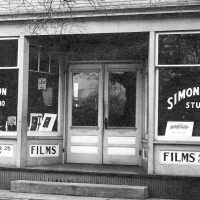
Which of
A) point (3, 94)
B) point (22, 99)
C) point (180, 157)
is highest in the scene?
point (3, 94)

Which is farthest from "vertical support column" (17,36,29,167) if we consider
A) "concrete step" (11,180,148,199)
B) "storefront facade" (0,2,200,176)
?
"concrete step" (11,180,148,199)

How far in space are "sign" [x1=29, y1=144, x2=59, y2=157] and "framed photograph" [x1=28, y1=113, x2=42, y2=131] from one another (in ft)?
1.52

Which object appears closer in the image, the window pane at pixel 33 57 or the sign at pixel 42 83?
the window pane at pixel 33 57

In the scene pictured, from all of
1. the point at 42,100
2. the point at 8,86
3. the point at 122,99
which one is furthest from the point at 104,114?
the point at 8,86

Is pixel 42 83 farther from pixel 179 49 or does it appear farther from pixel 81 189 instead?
pixel 179 49

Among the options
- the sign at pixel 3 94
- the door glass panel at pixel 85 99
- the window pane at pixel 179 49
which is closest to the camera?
the window pane at pixel 179 49

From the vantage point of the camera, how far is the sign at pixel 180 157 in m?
12.8

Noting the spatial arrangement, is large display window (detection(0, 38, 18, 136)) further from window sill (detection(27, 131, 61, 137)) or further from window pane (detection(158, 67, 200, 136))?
window pane (detection(158, 67, 200, 136))

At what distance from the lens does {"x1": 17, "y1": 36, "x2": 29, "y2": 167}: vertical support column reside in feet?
46.4

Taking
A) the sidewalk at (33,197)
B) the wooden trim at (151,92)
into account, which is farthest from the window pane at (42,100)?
the wooden trim at (151,92)

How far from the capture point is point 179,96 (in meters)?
13.1

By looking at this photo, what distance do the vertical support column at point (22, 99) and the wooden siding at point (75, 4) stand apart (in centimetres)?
71

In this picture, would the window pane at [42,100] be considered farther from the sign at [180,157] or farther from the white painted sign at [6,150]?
the sign at [180,157]

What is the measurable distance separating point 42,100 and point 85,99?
1.17 meters
